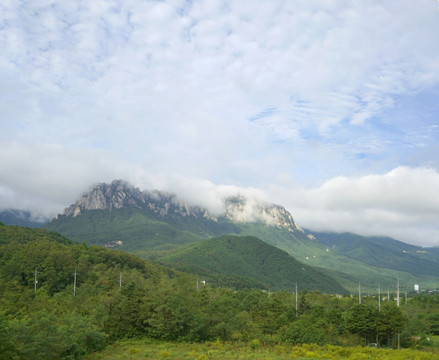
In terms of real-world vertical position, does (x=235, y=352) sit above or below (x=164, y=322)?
below

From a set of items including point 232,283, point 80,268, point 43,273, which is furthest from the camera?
point 232,283

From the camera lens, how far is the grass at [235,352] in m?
34.7

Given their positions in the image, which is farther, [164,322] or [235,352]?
[164,322]

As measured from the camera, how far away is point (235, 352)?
37.8 m

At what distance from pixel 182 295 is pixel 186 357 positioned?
39.0ft

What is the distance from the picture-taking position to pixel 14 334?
84.0ft

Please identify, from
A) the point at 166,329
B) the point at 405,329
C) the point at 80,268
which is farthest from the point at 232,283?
the point at 166,329

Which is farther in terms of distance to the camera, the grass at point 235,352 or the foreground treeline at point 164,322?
the grass at point 235,352

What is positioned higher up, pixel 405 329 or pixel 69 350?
pixel 69 350

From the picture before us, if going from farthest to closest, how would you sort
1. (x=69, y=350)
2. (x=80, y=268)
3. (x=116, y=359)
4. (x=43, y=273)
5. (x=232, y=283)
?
(x=232, y=283) → (x=80, y=268) → (x=43, y=273) → (x=116, y=359) → (x=69, y=350)

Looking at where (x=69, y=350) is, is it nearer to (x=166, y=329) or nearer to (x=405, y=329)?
(x=166, y=329)

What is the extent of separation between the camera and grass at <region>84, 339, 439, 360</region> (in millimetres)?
34719

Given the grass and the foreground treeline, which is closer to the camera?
the foreground treeline

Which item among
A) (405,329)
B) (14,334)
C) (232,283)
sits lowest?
(232,283)
